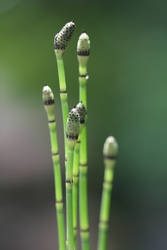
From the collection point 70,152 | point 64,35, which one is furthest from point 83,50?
point 70,152

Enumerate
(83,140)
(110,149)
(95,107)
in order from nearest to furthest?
(110,149) < (83,140) < (95,107)

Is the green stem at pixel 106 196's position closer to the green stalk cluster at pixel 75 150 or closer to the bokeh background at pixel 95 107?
the green stalk cluster at pixel 75 150

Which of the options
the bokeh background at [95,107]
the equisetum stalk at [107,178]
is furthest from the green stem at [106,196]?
the bokeh background at [95,107]

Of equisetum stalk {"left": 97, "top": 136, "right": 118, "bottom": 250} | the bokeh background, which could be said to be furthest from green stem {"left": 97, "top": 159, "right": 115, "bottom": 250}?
the bokeh background

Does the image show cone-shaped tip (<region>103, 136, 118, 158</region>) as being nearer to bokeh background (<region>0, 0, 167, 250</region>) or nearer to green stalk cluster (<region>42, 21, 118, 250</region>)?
green stalk cluster (<region>42, 21, 118, 250</region>)

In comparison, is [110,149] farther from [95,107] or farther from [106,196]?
[95,107]
